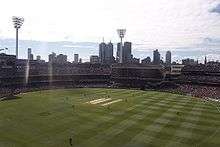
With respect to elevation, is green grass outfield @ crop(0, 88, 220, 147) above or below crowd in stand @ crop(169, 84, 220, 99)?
below

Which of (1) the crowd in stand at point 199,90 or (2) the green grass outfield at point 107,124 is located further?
(1) the crowd in stand at point 199,90

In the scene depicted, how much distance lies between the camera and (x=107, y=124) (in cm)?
5703

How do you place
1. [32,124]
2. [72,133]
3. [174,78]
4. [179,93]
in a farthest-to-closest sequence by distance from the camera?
[174,78] → [179,93] → [32,124] → [72,133]

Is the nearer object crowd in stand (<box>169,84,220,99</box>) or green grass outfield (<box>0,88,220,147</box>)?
green grass outfield (<box>0,88,220,147</box>)

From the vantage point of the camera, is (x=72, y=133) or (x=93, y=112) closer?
(x=72, y=133)

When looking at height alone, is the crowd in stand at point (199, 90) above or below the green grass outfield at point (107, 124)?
above

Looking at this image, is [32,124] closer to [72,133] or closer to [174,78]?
[72,133]

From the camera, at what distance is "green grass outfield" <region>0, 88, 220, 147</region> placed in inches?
1857

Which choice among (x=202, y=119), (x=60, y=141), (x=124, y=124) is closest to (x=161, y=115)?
(x=202, y=119)

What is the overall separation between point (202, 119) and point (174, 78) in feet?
247

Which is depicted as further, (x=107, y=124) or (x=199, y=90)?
(x=199, y=90)

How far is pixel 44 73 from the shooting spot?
135 m

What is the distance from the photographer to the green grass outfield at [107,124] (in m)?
47.2

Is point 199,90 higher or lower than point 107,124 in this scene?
higher
